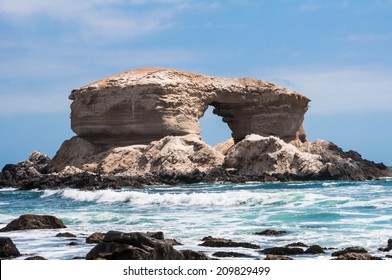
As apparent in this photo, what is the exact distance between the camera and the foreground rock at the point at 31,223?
63.4 ft

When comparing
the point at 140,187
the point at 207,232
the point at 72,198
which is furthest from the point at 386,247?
the point at 140,187

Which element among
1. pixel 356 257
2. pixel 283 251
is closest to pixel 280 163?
pixel 283 251

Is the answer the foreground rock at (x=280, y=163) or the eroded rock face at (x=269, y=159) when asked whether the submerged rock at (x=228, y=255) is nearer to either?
the foreground rock at (x=280, y=163)

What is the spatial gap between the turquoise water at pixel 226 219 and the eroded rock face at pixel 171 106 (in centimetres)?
2513

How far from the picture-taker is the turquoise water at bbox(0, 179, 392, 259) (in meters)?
16.3

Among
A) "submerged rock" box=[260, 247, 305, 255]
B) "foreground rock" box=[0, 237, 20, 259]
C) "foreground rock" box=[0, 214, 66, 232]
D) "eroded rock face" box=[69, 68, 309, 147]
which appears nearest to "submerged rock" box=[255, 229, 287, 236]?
"submerged rock" box=[260, 247, 305, 255]

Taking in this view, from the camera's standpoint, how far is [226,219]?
22094 mm

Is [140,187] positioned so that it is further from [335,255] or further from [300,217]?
[335,255]

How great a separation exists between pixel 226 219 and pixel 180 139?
116 ft

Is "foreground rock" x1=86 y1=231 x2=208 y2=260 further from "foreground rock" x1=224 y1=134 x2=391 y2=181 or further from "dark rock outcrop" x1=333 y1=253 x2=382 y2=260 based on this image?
"foreground rock" x1=224 y1=134 x2=391 y2=181

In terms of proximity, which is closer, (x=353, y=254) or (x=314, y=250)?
(x=353, y=254)

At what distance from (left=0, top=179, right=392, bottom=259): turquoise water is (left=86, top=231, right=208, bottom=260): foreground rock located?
6.12 ft

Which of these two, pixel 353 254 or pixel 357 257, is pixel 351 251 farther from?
pixel 357 257
